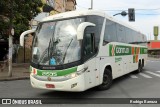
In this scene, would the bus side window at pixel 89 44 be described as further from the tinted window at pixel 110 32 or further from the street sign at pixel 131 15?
the street sign at pixel 131 15

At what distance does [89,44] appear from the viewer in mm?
10461

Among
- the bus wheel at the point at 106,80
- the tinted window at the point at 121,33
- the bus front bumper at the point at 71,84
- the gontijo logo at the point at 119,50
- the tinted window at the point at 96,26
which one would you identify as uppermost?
the tinted window at the point at 96,26

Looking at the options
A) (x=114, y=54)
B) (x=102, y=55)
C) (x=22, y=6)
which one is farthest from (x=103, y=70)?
(x=22, y=6)

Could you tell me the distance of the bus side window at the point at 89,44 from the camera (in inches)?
401

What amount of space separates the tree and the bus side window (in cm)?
1083

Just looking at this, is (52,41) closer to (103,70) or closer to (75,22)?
(75,22)

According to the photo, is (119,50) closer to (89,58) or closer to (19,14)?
(89,58)

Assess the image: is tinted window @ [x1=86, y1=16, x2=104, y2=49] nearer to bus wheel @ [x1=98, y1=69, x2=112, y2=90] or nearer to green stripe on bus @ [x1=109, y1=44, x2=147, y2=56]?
green stripe on bus @ [x1=109, y1=44, x2=147, y2=56]

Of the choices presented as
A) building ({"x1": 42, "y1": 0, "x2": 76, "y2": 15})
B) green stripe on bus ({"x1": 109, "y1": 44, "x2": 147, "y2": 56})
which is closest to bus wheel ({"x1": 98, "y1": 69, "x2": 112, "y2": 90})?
green stripe on bus ({"x1": 109, "y1": 44, "x2": 147, "y2": 56})

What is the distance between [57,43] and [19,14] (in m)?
12.5

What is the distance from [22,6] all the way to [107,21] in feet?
34.9

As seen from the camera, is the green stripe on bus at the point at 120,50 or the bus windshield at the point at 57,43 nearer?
the bus windshield at the point at 57,43

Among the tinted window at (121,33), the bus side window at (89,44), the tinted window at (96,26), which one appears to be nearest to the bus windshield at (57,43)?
the bus side window at (89,44)

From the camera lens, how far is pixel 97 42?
11117 mm
